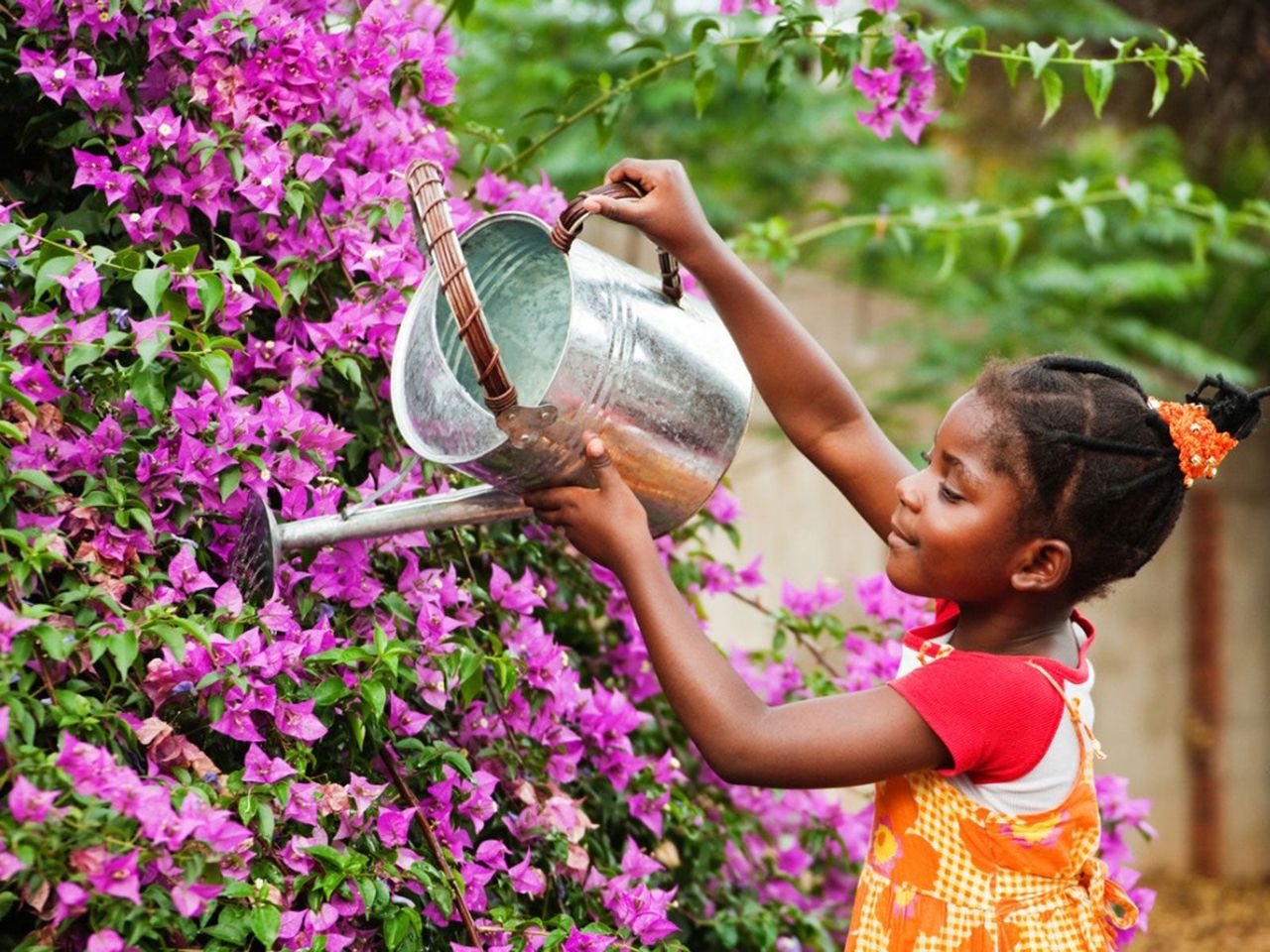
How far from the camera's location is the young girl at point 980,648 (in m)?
1.49

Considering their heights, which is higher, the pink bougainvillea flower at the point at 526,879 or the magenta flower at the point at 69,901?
the magenta flower at the point at 69,901

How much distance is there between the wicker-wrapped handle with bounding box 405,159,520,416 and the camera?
137 centimetres

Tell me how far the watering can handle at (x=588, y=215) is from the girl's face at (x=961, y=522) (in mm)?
336

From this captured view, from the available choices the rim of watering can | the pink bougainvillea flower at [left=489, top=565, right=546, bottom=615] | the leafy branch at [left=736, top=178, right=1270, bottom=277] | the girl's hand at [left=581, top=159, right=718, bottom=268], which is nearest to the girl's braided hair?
the girl's hand at [left=581, top=159, right=718, bottom=268]

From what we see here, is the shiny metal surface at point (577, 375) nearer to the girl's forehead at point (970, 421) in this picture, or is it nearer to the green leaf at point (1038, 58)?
the girl's forehead at point (970, 421)

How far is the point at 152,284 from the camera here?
1.45 meters

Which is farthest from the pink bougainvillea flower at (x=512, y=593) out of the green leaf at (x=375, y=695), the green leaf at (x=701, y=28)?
the green leaf at (x=701, y=28)

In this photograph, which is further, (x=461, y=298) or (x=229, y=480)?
(x=229, y=480)

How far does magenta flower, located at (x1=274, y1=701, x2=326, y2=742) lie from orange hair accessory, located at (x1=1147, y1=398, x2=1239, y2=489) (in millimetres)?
918

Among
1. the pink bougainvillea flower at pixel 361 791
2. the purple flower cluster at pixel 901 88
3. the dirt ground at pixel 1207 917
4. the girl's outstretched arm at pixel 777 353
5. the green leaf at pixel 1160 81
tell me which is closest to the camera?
the pink bougainvillea flower at pixel 361 791

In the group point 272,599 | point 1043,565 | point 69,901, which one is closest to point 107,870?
point 69,901

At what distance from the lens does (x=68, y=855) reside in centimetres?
122

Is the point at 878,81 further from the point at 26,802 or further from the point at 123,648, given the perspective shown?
the point at 26,802

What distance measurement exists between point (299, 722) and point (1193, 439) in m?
0.95
